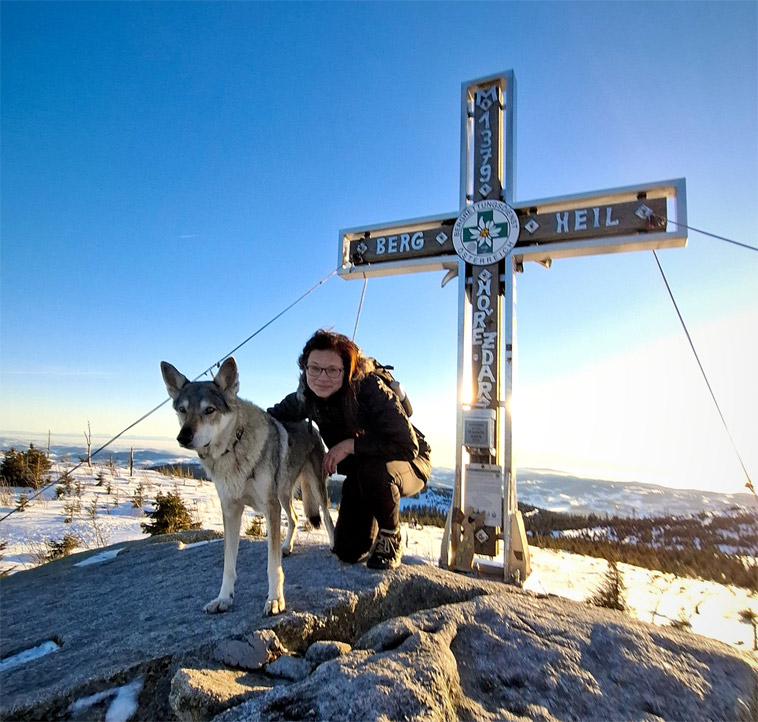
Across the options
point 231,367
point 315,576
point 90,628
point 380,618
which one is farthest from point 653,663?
point 90,628

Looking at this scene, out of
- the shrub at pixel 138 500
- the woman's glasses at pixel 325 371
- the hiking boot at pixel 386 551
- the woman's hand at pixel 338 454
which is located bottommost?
the shrub at pixel 138 500

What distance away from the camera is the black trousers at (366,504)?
3.94 meters

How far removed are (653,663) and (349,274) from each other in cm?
490

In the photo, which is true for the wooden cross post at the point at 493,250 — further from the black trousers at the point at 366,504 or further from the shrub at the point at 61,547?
the shrub at the point at 61,547

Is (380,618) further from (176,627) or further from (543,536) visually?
(543,536)

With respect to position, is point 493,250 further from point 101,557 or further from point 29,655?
point 101,557

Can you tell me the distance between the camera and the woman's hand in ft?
13.2

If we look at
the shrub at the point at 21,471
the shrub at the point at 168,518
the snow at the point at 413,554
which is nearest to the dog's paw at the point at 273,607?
the snow at the point at 413,554

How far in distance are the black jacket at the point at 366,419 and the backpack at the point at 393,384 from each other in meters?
0.15

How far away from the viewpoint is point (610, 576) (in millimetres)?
4480

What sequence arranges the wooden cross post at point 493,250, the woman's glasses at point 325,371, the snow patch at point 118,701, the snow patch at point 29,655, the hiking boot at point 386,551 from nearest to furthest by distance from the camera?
the snow patch at point 118,701, the snow patch at point 29,655, the hiking boot at point 386,551, the woman's glasses at point 325,371, the wooden cross post at point 493,250

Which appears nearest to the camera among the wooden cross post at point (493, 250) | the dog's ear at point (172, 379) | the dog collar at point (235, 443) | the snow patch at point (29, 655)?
the snow patch at point (29, 655)

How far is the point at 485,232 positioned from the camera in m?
5.23

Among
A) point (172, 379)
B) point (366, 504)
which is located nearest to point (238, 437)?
point (172, 379)
